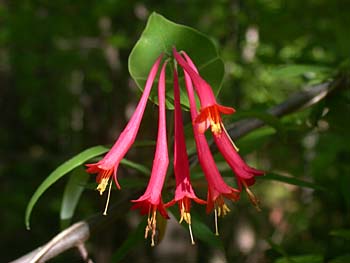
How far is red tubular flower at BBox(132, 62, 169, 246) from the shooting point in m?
0.96

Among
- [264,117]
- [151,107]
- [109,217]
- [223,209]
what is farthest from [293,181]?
[151,107]

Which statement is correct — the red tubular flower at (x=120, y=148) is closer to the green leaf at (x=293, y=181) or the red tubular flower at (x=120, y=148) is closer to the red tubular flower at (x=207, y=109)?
the red tubular flower at (x=207, y=109)

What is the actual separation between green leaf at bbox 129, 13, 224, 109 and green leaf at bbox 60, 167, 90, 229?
1.15 ft

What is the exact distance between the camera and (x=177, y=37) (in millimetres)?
1100

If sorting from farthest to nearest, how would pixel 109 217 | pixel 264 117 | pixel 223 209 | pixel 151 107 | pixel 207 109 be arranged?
pixel 151 107 < pixel 264 117 < pixel 109 217 < pixel 223 209 < pixel 207 109

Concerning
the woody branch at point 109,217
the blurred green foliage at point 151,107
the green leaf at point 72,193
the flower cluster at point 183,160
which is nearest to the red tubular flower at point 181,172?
the flower cluster at point 183,160

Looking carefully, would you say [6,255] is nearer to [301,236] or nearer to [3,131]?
[3,131]

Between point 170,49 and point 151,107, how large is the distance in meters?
0.73

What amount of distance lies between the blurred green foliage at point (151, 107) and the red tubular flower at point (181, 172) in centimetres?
53

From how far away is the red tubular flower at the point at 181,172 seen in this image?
0.97m

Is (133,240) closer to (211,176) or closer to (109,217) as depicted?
(109,217)

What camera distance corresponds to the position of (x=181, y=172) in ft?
3.31

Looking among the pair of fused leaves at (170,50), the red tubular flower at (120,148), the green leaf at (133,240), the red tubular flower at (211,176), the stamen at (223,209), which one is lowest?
the green leaf at (133,240)

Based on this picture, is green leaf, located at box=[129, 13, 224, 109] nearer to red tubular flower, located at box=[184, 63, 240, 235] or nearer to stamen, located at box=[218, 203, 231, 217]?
red tubular flower, located at box=[184, 63, 240, 235]
